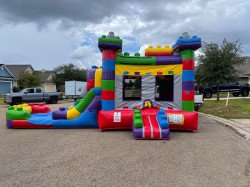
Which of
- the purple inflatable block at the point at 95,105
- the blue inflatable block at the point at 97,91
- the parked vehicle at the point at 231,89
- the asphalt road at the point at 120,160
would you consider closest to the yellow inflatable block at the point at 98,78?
the blue inflatable block at the point at 97,91

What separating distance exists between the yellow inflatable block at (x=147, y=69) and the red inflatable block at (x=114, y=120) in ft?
6.19

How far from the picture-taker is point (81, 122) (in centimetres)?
1173

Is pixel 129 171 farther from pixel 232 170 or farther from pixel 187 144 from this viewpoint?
pixel 187 144

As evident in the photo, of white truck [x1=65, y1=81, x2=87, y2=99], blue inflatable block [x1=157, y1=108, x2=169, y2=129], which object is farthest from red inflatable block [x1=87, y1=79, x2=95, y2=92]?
white truck [x1=65, y1=81, x2=87, y2=99]

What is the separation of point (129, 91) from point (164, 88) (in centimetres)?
147

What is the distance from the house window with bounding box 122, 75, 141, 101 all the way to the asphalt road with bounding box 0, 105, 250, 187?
2.21 meters

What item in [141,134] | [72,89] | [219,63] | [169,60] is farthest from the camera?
[72,89]

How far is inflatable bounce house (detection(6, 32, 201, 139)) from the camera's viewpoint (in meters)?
11.3

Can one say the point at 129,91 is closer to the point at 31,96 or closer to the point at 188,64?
the point at 188,64

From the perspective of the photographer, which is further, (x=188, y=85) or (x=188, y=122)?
(x=188, y=85)

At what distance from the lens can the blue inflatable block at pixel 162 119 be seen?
947cm

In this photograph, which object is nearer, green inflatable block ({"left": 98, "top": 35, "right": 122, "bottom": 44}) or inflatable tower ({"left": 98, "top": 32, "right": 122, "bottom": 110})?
green inflatable block ({"left": 98, "top": 35, "right": 122, "bottom": 44})

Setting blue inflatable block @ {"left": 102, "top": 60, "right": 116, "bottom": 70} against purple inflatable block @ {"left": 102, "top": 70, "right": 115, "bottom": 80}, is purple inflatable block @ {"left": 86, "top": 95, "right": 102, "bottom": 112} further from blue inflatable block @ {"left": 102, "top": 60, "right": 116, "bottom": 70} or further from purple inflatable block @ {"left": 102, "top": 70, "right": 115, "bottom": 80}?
blue inflatable block @ {"left": 102, "top": 60, "right": 116, "bottom": 70}

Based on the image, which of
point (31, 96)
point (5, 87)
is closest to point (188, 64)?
point (31, 96)
